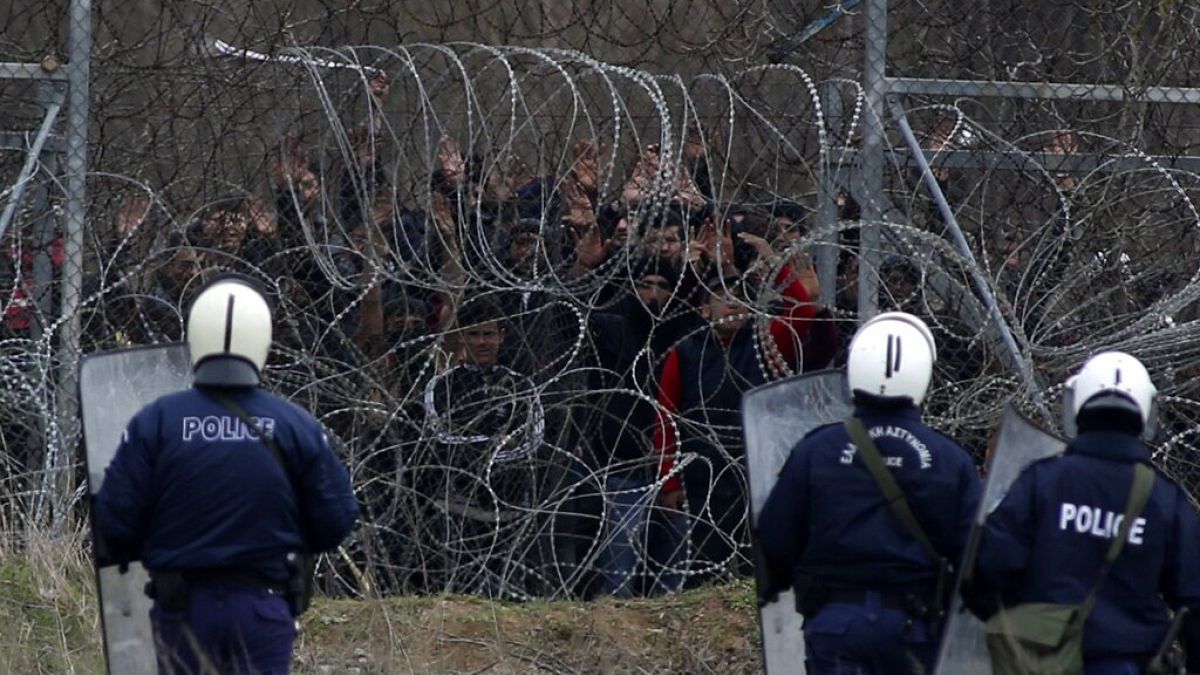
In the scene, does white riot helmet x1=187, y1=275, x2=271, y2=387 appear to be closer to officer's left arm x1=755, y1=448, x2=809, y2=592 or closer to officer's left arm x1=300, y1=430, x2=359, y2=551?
officer's left arm x1=300, y1=430, x2=359, y2=551

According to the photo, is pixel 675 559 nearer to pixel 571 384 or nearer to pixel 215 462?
pixel 571 384

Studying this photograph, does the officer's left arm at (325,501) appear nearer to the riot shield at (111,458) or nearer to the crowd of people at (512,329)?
the riot shield at (111,458)

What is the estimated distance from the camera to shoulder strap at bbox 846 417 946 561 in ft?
17.0

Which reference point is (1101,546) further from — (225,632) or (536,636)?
(536,636)

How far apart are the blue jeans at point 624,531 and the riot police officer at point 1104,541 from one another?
2159 millimetres

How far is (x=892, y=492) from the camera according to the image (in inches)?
204

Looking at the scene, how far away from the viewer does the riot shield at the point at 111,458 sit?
5.52 m

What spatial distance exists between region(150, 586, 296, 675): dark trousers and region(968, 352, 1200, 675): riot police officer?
191cm

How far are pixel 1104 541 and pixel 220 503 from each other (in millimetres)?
2345

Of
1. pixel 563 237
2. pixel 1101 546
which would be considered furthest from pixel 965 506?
pixel 563 237

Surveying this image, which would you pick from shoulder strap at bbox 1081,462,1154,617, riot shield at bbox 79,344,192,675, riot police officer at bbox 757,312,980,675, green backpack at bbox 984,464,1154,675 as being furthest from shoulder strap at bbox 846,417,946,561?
riot shield at bbox 79,344,192,675

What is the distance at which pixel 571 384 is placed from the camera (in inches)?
291

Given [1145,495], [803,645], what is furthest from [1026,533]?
[803,645]

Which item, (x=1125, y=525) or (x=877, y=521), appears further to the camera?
(x=877, y=521)
